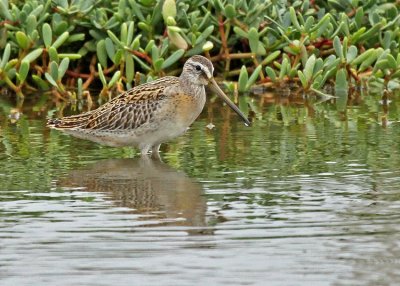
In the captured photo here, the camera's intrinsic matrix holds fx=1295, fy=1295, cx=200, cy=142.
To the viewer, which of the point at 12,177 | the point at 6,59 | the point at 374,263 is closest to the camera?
the point at 374,263

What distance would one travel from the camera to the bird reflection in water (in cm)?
1001

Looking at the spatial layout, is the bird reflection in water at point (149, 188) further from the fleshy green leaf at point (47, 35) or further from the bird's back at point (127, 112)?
the fleshy green leaf at point (47, 35)

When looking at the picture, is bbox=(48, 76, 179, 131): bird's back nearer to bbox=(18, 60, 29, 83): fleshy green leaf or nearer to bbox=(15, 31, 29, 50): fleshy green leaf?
bbox=(18, 60, 29, 83): fleshy green leaf

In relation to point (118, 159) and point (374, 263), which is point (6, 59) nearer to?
point (118, 159)

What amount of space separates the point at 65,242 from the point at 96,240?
220 mm

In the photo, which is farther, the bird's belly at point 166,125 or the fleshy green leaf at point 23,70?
the fleshy green leaf at point 23,70

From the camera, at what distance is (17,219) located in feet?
32.6

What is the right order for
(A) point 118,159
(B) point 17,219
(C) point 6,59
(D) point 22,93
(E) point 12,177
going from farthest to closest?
(D) point 22,93 < (C) point 6,59 < (A) point 118,159 < (E) point 12,177 < (B) point 17,219

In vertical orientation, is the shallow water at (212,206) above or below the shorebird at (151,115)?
below

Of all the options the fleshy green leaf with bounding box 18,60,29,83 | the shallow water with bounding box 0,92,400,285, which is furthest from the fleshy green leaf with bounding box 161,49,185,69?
the fleshy green leaf with bounding box 18,60,29,83

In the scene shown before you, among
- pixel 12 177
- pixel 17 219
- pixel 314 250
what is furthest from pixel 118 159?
pixel 314 250

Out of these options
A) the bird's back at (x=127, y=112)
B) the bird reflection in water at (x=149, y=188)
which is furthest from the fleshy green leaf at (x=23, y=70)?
the bird reflection in water at (x=149, y=188)

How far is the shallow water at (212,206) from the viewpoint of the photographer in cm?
845

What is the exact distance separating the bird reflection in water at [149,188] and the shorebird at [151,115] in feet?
0.93
